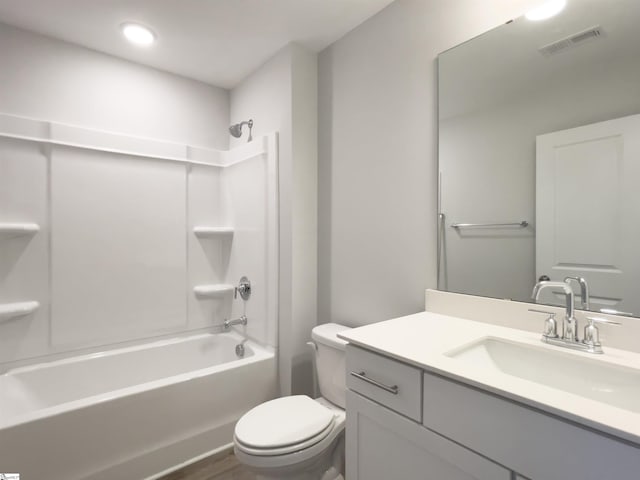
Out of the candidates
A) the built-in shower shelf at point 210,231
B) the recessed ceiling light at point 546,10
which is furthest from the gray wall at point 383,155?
the built-in shower shelf at point 210,231

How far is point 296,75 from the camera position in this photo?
2.05m

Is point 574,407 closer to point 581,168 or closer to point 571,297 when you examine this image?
point 571,297

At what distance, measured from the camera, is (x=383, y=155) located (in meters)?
1.75

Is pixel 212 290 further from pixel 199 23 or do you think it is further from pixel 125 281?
pixel 199 23

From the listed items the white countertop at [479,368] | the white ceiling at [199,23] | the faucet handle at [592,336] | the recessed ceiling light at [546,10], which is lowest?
the white countertop at [479,368]

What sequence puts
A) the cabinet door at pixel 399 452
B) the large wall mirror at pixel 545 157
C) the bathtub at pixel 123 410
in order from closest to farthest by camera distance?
the cabinet door at pixel 399 452
the large wall mirror at pixel 545 157
the bathtub at pixel 123 410

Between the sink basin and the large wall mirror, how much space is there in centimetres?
26

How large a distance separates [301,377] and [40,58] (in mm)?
2586

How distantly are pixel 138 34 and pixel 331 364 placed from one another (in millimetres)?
2275

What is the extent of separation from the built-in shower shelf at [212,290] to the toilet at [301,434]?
1.11m

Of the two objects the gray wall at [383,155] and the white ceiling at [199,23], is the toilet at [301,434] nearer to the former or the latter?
the gray wall at [383,155]

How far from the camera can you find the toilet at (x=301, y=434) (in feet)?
4.20

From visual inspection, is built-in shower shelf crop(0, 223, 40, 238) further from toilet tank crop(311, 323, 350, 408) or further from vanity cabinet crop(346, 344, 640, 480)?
vanity cabinet crop(346, 344, 640, 480)

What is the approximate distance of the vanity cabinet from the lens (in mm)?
636
